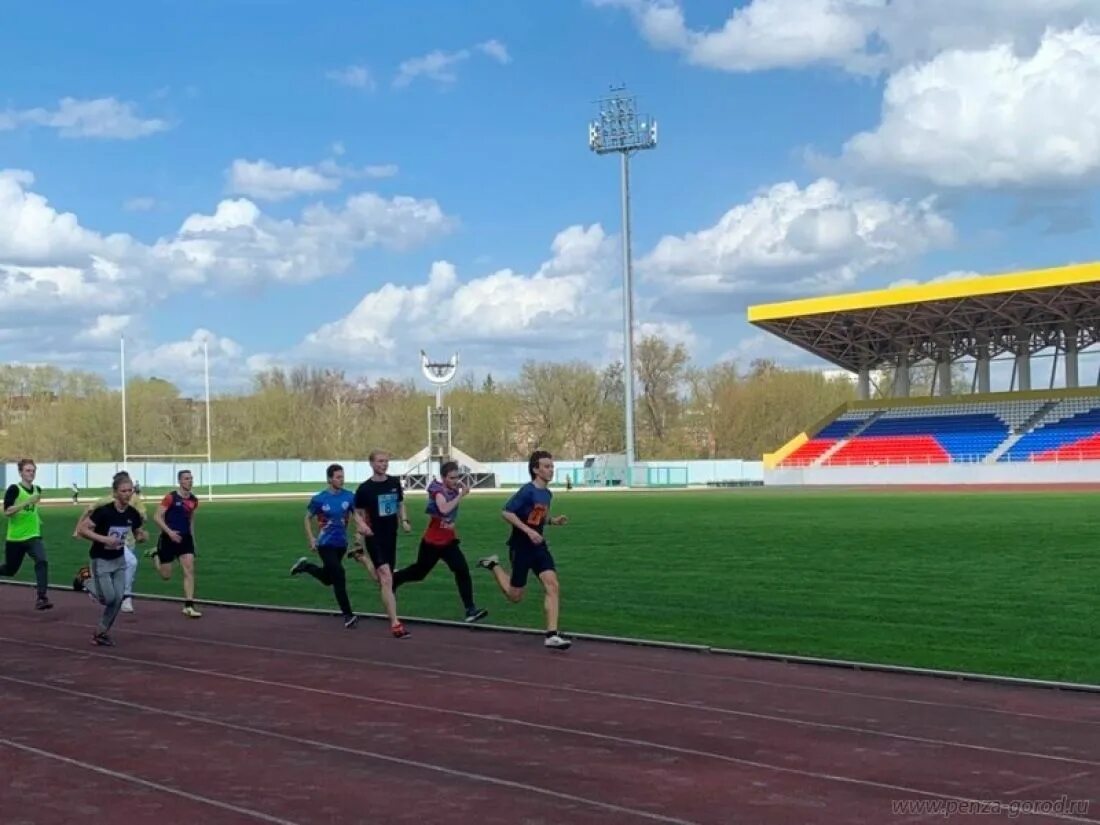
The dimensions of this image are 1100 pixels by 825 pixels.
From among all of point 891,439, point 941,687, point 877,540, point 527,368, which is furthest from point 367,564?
→ point 527,368

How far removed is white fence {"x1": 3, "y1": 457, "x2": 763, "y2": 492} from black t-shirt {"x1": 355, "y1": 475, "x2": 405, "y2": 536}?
65544mm

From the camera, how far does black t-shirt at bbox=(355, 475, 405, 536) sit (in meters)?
14.0

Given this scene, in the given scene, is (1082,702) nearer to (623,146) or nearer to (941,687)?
(941,687)

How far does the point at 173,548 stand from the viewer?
16219mm

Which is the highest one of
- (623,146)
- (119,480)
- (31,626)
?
(623,146)

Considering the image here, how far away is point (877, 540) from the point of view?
25.0m

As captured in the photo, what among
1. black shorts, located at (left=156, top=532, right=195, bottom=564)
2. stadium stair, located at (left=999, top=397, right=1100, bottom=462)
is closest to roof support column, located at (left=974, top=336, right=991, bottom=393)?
stadium stair, located at (left=999, top=397, right=1100, bottom=462)

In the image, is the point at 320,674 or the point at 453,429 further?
the point at 453,429

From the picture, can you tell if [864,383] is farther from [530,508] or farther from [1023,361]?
[530,508]

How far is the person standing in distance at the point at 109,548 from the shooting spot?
43.4 ft

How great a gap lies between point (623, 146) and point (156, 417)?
40050 mm

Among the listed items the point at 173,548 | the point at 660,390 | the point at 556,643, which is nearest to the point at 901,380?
the point at 660,390

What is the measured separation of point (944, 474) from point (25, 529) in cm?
5437

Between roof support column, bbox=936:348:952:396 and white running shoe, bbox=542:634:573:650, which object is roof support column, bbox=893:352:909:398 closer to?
roof support column, bbox=936:348:952:396
